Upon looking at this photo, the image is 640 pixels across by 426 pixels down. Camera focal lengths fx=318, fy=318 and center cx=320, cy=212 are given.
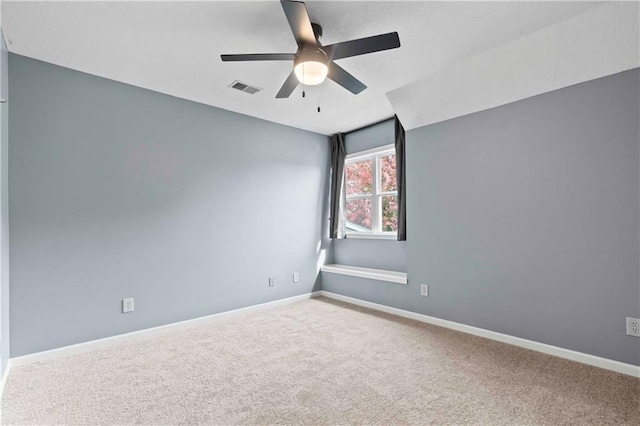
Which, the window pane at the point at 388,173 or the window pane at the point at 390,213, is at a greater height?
the window pane at the point at 388,173

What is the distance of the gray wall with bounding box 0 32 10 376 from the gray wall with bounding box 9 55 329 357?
0.09 m

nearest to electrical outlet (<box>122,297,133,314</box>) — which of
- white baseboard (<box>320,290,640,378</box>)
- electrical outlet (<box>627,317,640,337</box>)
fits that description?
white baseboard (<box>320,290,640,378</box>)

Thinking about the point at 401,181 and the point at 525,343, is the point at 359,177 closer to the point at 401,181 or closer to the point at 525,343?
the point at 401,181

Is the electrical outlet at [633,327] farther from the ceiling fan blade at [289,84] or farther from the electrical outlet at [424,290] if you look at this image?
the ceiling fan blade at [289,84]

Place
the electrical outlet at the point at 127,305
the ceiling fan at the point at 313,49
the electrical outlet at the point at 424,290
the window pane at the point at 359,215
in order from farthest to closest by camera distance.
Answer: the window pane at the point at 359,215, the electrical outlet at the point at 424,290, the electrical outlet at the point at 127,305, the ceiling fan at the point at 313,49

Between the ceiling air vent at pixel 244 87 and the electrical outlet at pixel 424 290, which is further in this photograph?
the electrical outlet at pixel 424 290

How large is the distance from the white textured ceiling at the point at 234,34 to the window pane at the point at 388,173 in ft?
4.61

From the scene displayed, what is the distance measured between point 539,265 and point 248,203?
3.17 meters

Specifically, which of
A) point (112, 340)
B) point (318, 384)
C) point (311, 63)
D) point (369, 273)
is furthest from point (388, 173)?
point (112, 340)

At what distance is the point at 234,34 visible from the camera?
7.74 feet

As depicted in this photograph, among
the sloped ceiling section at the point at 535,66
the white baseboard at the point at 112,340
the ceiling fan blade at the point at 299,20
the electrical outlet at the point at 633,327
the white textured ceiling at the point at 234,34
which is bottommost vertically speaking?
the white baseboard at the point at 112,340

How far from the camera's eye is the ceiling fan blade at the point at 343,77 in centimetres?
229

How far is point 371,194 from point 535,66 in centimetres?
248

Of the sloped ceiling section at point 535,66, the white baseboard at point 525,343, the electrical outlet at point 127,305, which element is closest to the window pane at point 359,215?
the white baseboard at point 525,343
